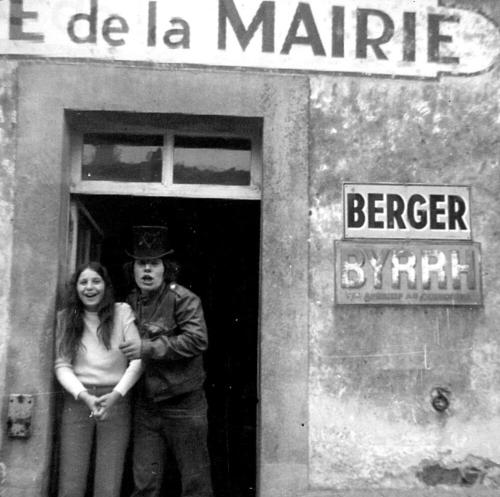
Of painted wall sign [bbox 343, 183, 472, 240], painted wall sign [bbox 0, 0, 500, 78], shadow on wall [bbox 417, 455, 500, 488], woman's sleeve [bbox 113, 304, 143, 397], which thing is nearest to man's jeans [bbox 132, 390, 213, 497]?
woman's sleeve [bbox 113, 304, 143, 397]

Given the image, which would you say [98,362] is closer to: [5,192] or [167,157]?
[5,192]

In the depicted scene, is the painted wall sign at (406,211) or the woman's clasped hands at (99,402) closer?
the woman's clasped hands at (99,402)

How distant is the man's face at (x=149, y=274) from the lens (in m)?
4.73

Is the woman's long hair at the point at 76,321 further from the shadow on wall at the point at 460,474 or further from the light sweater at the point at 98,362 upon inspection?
the shadow on wall at the point at 460,474

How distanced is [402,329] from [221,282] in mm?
2773

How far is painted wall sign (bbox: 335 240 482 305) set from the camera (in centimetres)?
486

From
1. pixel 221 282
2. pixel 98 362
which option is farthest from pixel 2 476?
pixel 221 282

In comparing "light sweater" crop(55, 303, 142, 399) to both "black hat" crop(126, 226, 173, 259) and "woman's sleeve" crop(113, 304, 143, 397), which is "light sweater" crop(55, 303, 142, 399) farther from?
"black hat" crop(126, 226, 173, 259)

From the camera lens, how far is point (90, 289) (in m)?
4.57

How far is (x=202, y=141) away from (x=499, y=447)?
3.03 m

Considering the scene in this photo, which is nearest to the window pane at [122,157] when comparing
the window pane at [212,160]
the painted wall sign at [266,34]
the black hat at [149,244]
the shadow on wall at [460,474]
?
the window pane at [212,160]

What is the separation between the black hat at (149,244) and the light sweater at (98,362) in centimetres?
47

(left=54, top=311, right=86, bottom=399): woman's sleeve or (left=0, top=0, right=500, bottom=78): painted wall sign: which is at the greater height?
(left=0, top=0, right=500, bottom=78): painted wall sign

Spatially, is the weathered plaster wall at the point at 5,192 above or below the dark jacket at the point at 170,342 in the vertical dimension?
above
